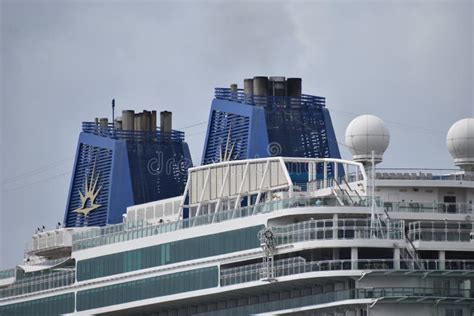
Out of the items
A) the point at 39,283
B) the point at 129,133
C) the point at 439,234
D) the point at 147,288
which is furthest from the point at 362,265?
the point at 129,133

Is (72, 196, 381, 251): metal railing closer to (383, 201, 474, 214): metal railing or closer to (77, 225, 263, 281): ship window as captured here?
(77, 225, 263, 281): ship window

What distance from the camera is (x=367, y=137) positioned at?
116750 millimetres

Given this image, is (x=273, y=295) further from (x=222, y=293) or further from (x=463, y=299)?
(x=463, y=299)

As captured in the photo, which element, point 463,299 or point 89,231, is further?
point 89,231

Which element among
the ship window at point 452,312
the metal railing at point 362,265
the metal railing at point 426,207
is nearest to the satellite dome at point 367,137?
the metal railing at point 426,207

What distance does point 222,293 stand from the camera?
11594 cm

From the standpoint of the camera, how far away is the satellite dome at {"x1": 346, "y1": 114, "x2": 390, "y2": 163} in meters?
117

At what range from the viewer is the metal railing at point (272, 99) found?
5084 inches

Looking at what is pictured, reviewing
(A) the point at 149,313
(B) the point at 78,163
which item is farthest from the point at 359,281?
(B) the point at 78,163

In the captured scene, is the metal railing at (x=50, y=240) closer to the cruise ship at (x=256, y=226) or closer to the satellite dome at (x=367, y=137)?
the cruise ship at (x=256, y=226)

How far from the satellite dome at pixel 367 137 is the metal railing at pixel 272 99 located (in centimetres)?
1226

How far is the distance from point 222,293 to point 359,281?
10084mm

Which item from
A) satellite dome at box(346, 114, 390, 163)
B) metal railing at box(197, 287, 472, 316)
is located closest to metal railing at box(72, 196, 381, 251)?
metal railing at box(197, 287, 472, 316)

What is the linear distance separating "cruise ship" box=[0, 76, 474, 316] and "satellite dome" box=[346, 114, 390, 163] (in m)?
0.08
